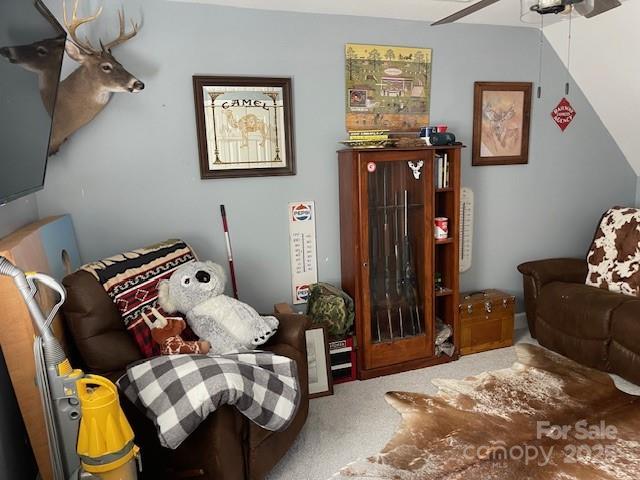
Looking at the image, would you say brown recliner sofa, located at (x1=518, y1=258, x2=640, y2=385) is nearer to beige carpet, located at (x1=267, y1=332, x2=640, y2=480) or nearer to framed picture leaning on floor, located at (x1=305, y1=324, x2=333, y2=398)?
beige carpet, located at (x1=267, y1=332, x2=640, y2=480)

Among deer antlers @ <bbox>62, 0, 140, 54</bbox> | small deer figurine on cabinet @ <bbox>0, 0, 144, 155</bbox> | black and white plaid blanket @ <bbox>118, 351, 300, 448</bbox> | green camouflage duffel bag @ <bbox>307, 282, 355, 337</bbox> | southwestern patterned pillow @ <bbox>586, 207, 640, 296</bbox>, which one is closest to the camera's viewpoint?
black and white plaid blanket @ <bbox>118, 351, 300, 448</bbox>

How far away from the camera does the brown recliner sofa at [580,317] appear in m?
2.66

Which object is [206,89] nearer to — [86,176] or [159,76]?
[159,76]

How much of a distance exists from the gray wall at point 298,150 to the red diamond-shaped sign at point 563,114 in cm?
5

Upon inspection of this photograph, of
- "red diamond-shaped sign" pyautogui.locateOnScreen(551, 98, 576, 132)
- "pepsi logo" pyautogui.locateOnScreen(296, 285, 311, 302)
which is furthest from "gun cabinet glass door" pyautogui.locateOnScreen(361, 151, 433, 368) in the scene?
"red diamond-shaped sign" pyautogui.locateOnScreen(551, 98, 576, 132)

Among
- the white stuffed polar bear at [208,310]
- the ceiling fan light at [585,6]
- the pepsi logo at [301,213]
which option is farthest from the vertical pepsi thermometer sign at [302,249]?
the ceiling fan light at [585,6]

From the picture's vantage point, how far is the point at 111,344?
1912mm

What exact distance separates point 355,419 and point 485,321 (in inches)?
51.6

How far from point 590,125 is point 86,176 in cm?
372

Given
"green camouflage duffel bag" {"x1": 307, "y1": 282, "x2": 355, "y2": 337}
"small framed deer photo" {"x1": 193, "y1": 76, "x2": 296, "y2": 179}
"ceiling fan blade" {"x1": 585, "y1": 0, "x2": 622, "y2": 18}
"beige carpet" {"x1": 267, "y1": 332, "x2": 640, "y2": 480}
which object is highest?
"ceiling fan blade" {"x1": 585, "y1": 0, "x2": 622, "y2": 18}

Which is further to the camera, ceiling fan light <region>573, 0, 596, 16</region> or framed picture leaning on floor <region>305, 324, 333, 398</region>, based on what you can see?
framed picture leaning on floor <region>305, 324, 333, 398</region>

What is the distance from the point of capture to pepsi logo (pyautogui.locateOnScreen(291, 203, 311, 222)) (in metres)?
2.95

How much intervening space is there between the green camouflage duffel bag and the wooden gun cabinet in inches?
2.8

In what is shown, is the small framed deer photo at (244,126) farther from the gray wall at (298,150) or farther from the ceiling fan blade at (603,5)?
the ceiling fan blade at (603,5)
